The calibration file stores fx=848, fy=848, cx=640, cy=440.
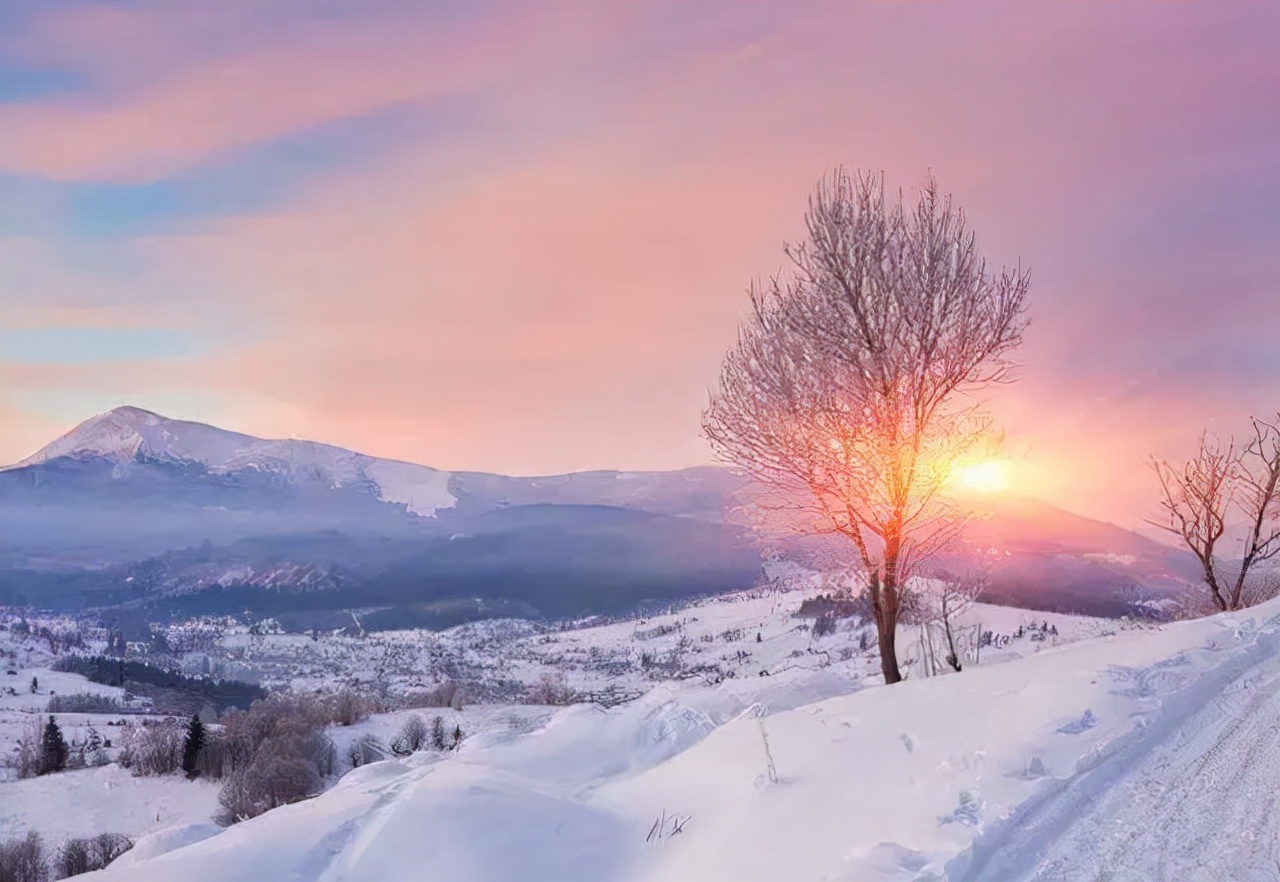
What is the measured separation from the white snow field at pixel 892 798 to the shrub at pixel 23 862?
44.2 meters

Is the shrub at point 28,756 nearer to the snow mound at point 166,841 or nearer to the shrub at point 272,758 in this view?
the shrub at point 272,758

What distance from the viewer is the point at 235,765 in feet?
184

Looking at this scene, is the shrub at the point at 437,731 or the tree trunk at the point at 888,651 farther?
the shrub at the point at 437,731

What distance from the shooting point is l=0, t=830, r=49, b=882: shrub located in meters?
40.1

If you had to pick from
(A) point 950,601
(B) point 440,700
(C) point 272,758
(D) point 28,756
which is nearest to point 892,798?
(A) point 950,601

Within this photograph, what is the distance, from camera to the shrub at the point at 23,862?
4006 cm

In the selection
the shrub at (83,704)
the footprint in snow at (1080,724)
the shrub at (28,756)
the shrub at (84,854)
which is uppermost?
the footprint in snow at (1080,724)

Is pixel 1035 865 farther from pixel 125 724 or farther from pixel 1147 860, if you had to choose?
pixel 125 724

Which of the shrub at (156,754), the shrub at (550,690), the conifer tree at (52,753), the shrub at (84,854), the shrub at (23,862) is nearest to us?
the shrub at (84,854)

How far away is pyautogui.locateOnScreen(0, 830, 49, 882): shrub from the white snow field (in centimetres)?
4416

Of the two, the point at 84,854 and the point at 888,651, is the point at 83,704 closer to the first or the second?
the point at 84,854

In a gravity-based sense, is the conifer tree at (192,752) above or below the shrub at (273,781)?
below

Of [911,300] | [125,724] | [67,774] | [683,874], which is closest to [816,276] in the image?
[911,300]

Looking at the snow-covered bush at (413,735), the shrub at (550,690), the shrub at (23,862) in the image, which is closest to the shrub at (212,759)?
the snow-covered bush at (413,735)
